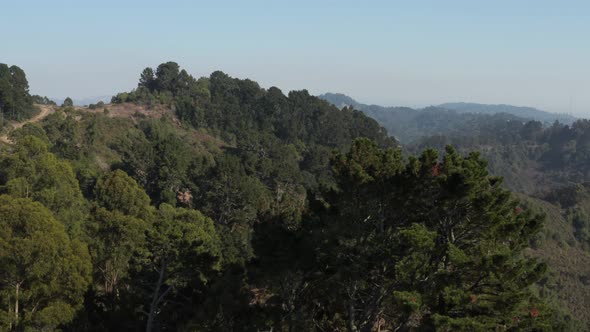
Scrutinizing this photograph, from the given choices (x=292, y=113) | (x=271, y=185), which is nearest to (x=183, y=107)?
(x=292, y=113)

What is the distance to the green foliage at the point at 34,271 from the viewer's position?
16375 millimetres

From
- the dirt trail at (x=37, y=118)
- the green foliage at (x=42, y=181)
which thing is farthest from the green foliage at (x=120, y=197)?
the dirt trail at (x=37, y=118)

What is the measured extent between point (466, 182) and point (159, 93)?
84.4 meters

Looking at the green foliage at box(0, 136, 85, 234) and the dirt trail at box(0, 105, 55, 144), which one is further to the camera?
the dirt trail at box(0, 105, 55, 144)

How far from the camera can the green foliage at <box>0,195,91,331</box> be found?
1638cm

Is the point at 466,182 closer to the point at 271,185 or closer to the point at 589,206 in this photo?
the point at 271,185

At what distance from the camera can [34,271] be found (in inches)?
650

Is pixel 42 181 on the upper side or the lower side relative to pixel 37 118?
lower

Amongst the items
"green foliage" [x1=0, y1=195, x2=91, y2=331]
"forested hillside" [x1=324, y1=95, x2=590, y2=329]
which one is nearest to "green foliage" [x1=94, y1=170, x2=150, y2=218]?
"green foliage" [x1=0, y1=195, x2=91, y2=331]

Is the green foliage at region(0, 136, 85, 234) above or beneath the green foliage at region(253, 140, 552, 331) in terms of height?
beneath

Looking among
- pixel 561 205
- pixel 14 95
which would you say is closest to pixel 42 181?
pixel 14 95

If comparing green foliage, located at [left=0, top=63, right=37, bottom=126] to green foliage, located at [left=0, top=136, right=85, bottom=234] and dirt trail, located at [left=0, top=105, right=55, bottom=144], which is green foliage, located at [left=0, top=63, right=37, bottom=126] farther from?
green foliage, located at [left=0, top=136, right=85, bottom=234]

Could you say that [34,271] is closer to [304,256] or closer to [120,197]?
[304,256]

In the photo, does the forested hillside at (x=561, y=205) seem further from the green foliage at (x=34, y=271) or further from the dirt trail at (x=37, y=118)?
the dirt trail at (x=37, y=118)
